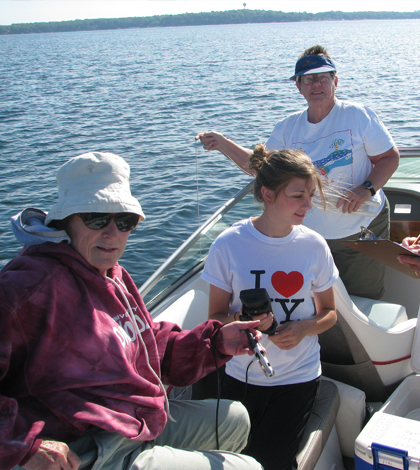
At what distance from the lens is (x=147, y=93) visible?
19.8 metres

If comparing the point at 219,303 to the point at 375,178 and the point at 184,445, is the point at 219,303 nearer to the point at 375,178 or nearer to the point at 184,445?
the point at 184,445

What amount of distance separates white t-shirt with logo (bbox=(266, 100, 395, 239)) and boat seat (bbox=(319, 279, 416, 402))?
59cm

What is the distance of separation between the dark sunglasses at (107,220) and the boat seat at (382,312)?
1.50m

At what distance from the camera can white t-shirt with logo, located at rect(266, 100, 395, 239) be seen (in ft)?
9.08

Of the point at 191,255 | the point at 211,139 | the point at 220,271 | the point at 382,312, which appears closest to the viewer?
the point at 220,271

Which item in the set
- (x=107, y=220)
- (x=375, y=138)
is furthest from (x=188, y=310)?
(x=375, y=138)

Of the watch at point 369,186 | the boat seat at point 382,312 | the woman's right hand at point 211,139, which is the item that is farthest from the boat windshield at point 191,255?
the boat seat at point 382,312

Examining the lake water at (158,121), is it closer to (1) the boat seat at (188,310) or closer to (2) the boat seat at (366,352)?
(1) the boat seat at (188,310)

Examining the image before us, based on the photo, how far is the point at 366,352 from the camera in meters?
2.39

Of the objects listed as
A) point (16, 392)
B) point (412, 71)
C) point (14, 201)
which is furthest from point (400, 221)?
point (412, 71)

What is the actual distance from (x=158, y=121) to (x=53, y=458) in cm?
1400

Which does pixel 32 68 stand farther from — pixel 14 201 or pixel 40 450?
pixel 40 450

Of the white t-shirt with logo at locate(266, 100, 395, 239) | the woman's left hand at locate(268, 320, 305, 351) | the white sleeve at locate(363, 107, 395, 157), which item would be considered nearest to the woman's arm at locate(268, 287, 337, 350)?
the woman's left hand at locate(268, 320, 305, 351)

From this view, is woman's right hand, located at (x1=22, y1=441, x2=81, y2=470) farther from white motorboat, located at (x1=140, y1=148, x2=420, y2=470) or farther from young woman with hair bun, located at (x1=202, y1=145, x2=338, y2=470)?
white motorboat, located at (x1=140, y1=148, x2=420, y2=470)
